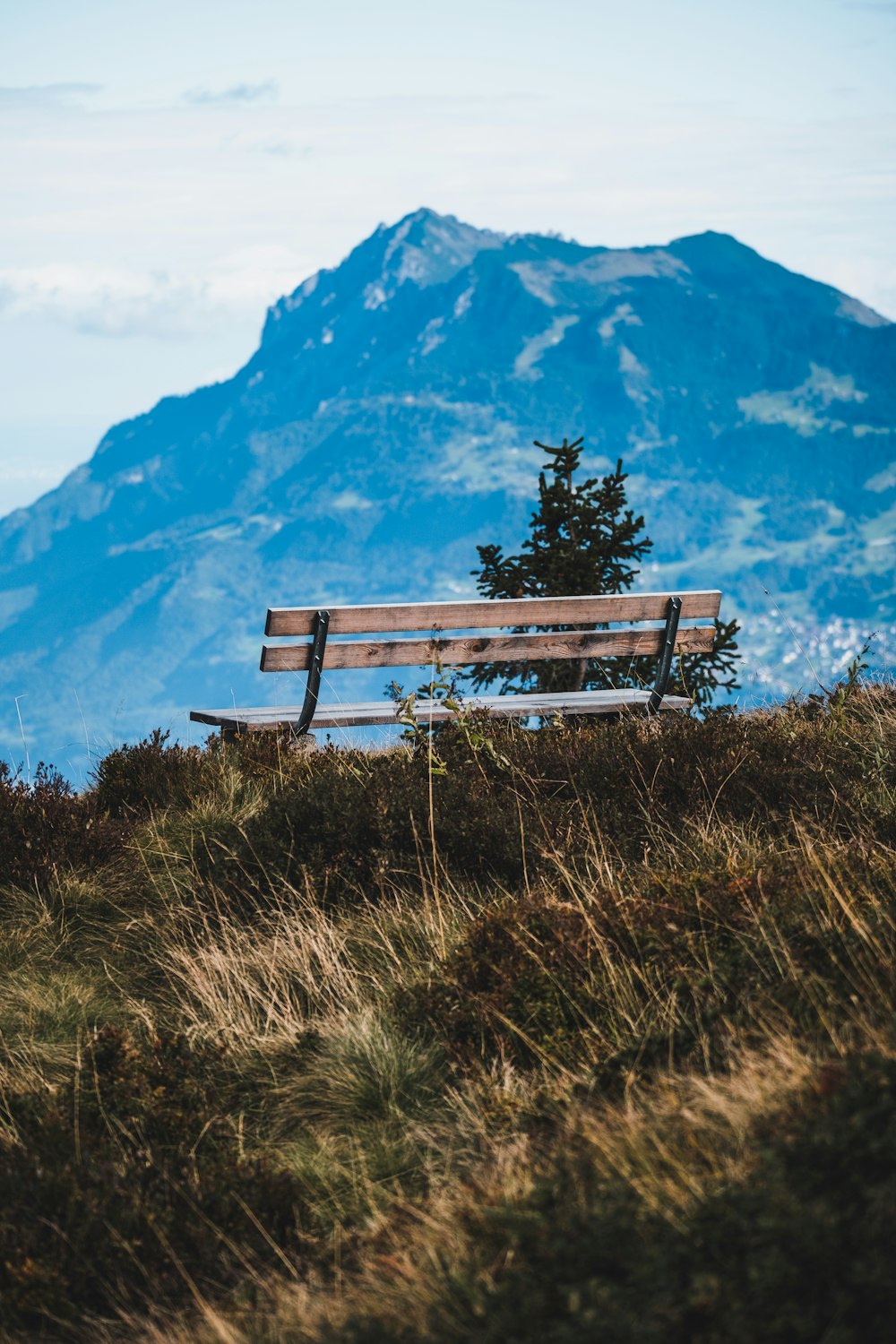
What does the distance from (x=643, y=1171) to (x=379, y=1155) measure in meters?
0.93

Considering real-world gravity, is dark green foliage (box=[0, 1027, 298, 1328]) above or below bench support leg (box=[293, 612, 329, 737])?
below

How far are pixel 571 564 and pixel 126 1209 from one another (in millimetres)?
8963

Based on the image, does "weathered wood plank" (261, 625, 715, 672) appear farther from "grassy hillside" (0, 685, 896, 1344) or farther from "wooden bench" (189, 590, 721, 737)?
"grassy hillside" (0, 685, 896, 1344)

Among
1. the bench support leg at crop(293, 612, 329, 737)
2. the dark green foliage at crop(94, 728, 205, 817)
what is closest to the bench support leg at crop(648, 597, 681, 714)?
the bench support leg at crop(293, 612, 329, 737)

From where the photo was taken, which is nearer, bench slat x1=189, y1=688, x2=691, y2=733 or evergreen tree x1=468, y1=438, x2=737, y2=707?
bench slat x1=189, y1=688, x2=691, y2=733

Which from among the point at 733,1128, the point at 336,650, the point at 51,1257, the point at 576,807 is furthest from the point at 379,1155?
the point at 336,650

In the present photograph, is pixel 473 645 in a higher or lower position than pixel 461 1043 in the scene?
higher

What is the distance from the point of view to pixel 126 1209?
2.68m

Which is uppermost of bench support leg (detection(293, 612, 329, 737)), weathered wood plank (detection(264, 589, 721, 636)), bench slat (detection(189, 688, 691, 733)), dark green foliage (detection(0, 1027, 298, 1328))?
weathered wood plank (detection(264, 589, 721, 636))

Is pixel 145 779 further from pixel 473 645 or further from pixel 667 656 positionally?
pixel 667 656

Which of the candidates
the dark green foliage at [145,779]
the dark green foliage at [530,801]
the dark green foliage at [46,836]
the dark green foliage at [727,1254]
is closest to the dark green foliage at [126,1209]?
the dark green foliage at [727,1254]

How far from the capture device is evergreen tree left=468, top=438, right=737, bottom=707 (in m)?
10.9

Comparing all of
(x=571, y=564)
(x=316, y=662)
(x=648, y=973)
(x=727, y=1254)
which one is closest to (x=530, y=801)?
(x=648, y=973)

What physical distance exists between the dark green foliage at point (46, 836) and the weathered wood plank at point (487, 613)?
4.63ft
